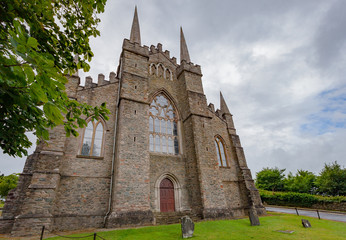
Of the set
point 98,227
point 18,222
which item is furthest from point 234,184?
point 18,222

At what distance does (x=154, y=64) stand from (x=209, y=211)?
1370cm

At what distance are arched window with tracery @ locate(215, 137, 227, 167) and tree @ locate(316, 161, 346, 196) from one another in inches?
941

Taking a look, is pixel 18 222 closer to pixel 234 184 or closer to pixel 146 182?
pixel 146 182

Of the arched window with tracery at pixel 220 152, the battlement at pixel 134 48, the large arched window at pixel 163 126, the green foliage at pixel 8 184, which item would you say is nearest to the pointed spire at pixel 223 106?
the arched window with tracery at pixel 220 152

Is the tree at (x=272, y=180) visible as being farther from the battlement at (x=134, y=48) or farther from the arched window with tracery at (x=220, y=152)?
the battlement at (x=134, y=48)

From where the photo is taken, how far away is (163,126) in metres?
15.4

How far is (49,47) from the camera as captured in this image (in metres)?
3.31

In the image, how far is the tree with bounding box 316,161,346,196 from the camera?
26969mm

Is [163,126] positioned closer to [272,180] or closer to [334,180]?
[334,180]

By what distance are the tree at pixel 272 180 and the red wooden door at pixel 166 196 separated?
35.8 meters

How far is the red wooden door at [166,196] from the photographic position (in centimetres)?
Result: 1263

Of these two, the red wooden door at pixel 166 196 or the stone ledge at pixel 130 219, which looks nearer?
the stone ledge at pixel 130 219

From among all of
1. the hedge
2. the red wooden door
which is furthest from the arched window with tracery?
the hedge

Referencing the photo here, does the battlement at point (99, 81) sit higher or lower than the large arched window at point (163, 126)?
higher
